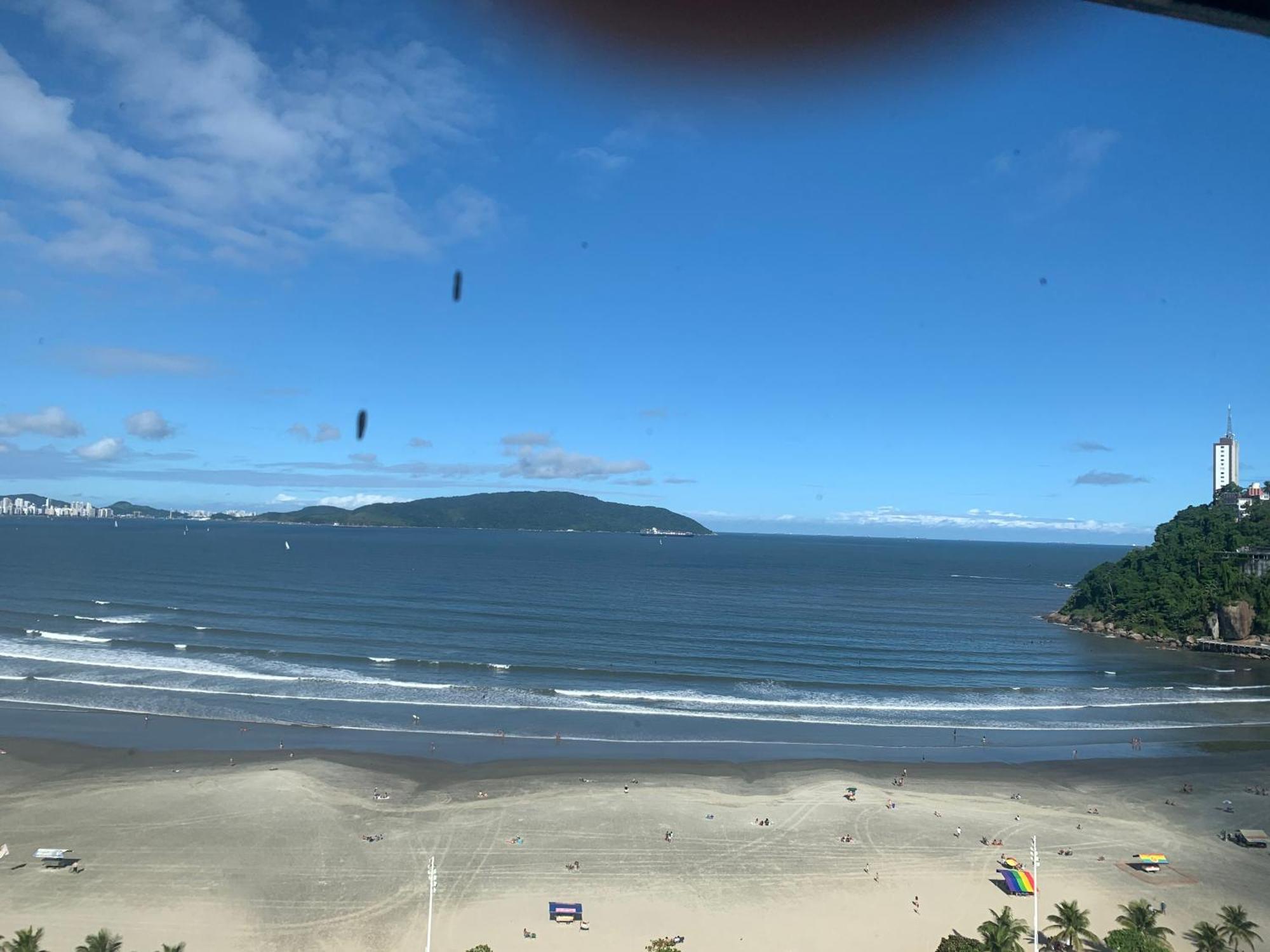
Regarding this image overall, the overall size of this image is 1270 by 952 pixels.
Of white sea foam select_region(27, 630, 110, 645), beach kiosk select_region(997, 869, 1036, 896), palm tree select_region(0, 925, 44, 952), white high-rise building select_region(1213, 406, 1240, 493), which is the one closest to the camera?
palm tree select_region(0, 925, 44, 952)

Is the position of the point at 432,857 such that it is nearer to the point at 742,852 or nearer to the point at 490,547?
the point at 742,852

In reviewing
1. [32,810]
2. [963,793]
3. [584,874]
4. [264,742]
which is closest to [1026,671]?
[963,793]

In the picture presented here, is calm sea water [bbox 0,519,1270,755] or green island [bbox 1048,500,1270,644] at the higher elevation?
green island [bbox 1048,500,1270,644]

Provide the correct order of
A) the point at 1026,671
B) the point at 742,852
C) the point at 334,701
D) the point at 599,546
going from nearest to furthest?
the point at 742,852 → the point at 334,701 → the point at 1026,671 → the point at 599,546

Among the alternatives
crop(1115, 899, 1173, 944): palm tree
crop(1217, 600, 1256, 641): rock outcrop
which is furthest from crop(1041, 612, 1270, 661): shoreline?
crop(1115, 899, 1173, 944): palm tree

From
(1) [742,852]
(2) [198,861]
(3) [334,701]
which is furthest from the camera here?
(3) [334,701]

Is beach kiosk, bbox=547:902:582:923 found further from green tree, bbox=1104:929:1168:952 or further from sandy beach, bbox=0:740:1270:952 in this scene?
green tree, bbox=1104:929:1168:952

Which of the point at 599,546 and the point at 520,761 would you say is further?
the point at 599,546
